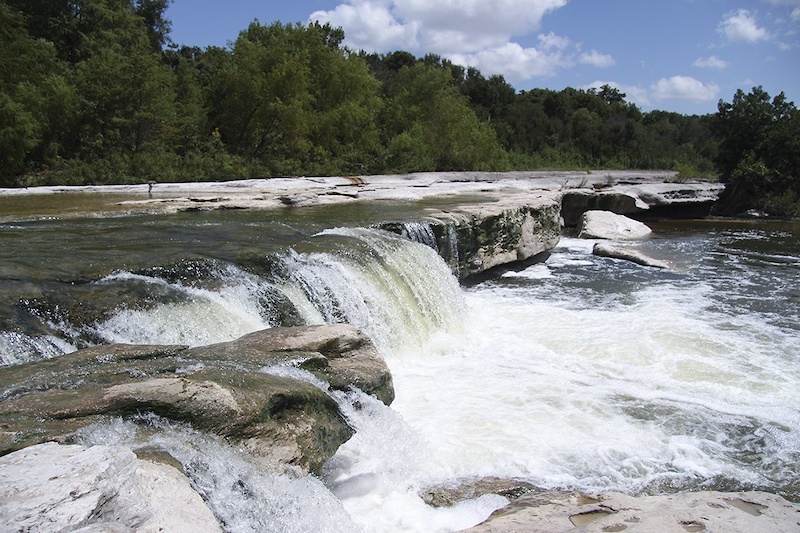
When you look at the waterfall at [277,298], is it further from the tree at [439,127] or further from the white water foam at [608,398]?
the tree at [439,127]

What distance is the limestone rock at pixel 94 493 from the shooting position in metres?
1.95

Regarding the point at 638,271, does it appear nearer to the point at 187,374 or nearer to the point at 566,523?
the point at 566,523

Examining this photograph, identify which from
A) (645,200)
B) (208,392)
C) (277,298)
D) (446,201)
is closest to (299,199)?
(446,201)

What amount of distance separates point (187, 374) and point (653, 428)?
12.0 ft

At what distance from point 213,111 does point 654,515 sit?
2323 centimetres

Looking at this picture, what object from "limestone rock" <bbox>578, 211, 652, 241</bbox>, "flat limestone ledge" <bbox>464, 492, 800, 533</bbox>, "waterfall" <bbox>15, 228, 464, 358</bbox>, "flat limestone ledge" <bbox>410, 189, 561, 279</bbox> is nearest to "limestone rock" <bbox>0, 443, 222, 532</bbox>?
"flat limestone ledge" <bbox>464, 492, 800, 533</bbox>

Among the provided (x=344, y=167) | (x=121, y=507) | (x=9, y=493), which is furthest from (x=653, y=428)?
(x=344, y=167)

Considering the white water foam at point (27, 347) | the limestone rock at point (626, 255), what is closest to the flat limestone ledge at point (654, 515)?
the white water foam at point (27, 347)

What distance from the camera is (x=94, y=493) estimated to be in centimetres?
209

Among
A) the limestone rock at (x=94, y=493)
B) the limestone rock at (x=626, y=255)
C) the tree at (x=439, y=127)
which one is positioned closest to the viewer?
the limestone rock at (x=94, y=493)

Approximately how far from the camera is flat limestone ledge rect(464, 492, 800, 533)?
9.39ft

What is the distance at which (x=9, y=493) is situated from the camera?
2.02 meters

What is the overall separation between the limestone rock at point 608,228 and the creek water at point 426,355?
6.78 meters

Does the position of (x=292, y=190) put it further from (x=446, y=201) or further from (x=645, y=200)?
(x=645, y=200)
